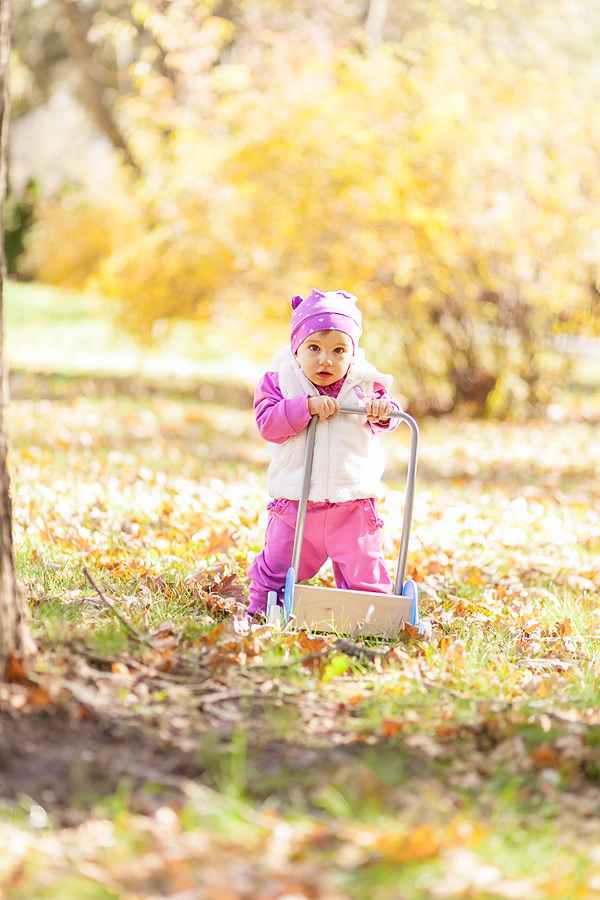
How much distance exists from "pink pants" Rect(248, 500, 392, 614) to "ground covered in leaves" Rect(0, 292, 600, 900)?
0.23 m

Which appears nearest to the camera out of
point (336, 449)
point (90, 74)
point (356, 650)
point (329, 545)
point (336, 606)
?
point (356, 650)

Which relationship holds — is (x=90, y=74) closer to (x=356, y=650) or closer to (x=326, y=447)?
(x=326, y=447)

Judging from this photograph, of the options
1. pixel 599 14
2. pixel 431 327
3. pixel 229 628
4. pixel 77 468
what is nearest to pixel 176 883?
pixel 229 628

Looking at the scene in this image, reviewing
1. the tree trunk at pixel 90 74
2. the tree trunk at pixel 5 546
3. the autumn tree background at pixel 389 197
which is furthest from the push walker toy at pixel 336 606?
the tree trunk at pixel 90 74

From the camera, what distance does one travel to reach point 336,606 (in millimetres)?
3867

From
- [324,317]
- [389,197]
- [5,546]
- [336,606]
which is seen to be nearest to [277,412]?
[324,317]

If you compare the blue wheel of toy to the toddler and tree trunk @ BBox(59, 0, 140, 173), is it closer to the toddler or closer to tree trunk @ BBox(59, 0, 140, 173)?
the toddler

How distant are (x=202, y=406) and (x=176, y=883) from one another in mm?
11099

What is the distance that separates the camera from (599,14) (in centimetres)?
1862

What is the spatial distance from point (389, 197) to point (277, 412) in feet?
22.9

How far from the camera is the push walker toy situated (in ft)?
12.6

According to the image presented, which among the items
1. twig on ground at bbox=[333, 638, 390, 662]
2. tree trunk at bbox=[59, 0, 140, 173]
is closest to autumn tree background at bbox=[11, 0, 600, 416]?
tree trunk at bbox=[59, 0, 140, 173]

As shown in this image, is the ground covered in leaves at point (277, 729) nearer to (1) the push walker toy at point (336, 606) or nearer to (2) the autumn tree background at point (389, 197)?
(1) the push walker toy at point (336, 606)

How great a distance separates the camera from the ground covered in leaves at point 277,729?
2133 mm
